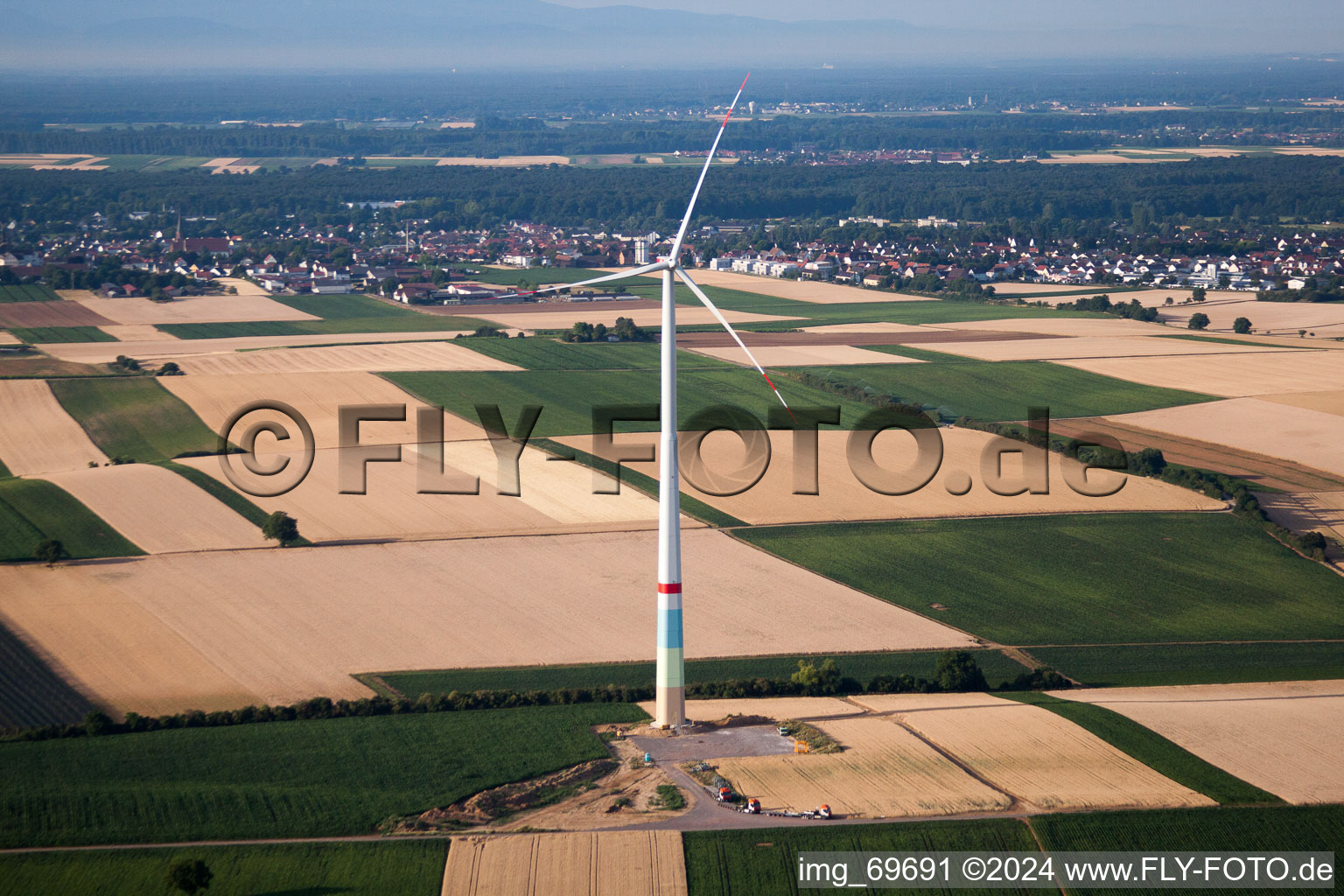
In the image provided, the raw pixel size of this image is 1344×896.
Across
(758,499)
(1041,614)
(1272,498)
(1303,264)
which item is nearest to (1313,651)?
(1041,614)

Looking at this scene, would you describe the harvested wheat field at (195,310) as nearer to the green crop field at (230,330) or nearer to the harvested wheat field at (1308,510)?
the green crop field at (230,330)

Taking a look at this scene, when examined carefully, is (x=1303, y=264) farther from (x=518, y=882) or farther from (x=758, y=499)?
(x=518, y=882)

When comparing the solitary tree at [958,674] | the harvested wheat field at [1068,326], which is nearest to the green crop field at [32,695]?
the solitary tree at [958,674]

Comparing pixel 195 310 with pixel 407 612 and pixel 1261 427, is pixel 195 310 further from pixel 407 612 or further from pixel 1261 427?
pixel 1261 427

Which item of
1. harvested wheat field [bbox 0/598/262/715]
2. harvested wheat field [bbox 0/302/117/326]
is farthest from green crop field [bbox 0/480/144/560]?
harvested wheat field [bbox 0/302/117/326]

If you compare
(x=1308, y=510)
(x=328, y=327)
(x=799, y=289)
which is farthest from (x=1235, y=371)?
(x=328, y=327)

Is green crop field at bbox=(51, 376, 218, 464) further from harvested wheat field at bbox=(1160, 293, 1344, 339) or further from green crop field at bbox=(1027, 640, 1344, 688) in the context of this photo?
harvested wheat field at bbox=(1160, 293, 1344, 339)
